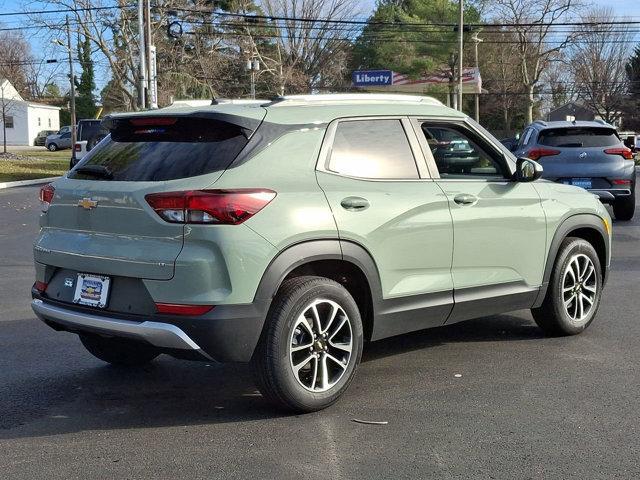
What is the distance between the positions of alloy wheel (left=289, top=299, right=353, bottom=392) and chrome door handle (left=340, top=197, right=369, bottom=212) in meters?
0.56

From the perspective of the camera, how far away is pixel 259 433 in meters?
4.20

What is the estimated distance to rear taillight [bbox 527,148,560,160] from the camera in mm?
12594

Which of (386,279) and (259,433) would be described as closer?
(259,433)

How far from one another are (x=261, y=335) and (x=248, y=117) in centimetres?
122

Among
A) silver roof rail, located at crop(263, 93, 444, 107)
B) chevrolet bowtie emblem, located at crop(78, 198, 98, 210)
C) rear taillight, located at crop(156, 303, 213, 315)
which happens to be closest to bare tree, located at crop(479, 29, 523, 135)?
silver roof rail, located at crop(263, 93, 444, 107)

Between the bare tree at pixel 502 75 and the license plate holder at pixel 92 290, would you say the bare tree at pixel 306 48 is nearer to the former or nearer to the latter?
the bare tree at pixel 502 75

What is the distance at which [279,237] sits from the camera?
4156 mm

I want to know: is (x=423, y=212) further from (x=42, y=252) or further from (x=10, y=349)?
(x=10, y=349)

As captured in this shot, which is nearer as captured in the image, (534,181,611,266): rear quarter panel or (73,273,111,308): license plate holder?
(73,273,111,308): license plate holder

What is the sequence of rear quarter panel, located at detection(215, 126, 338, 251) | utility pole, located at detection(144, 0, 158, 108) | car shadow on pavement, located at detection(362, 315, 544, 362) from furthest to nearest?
1. utility pole, located at detection(144, 0, 158, 108)
2. car shadow on pavement, located at detection(362, 315, 544, 362)
3. rear quarter panel, located at detection(215, 126, 338, 251)

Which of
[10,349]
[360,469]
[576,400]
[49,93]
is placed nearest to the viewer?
[360,469]

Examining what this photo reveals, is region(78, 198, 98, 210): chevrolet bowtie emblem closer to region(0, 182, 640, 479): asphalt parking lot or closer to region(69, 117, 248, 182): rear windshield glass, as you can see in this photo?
region(69, 117, 248, 182): rear windshield glass

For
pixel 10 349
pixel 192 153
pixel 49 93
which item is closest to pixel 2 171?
pixel 10 349

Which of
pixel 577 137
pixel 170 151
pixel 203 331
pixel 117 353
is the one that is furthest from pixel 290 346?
pixel 577 137
